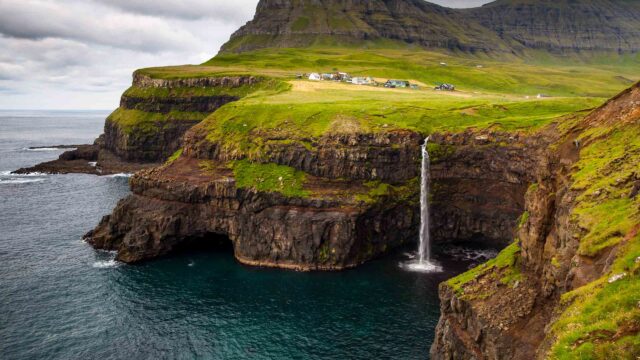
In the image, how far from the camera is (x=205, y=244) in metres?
99.1

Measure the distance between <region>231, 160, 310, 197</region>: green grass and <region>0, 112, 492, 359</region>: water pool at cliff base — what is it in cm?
1593

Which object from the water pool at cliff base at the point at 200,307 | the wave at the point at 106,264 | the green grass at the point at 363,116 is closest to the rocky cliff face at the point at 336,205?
the wave at the point at 106,264

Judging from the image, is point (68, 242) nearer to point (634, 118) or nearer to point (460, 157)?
point (460, 157)

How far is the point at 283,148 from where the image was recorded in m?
96.8

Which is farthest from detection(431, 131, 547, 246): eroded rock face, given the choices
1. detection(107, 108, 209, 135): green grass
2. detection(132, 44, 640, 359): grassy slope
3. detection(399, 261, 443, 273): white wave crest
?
detection(107, 108, 209, 135): green grass

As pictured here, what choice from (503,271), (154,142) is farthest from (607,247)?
(154,142)

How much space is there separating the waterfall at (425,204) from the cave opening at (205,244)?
39.8m

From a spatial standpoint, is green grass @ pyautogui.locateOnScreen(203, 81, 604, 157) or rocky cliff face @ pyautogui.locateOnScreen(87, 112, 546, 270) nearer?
rocky cliff face @ pyautogui.locateOnScreen(87, 112, 546, 270)

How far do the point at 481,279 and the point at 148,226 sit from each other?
6985 centimetres

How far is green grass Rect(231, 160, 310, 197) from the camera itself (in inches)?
3580

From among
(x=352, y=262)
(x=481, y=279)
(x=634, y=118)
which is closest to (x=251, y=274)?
(x=352, y=262)

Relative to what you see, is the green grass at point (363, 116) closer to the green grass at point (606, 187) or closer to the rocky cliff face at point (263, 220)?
the rocky cliff face at point (263, 220)

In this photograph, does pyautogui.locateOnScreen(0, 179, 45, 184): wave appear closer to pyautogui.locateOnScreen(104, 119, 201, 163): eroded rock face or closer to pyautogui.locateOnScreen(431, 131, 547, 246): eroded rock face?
pyautogui.locateOnScreen(104, 119, 201, 163): eroded rock face

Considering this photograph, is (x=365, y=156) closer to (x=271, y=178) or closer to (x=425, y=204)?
(x=425, y=204)
